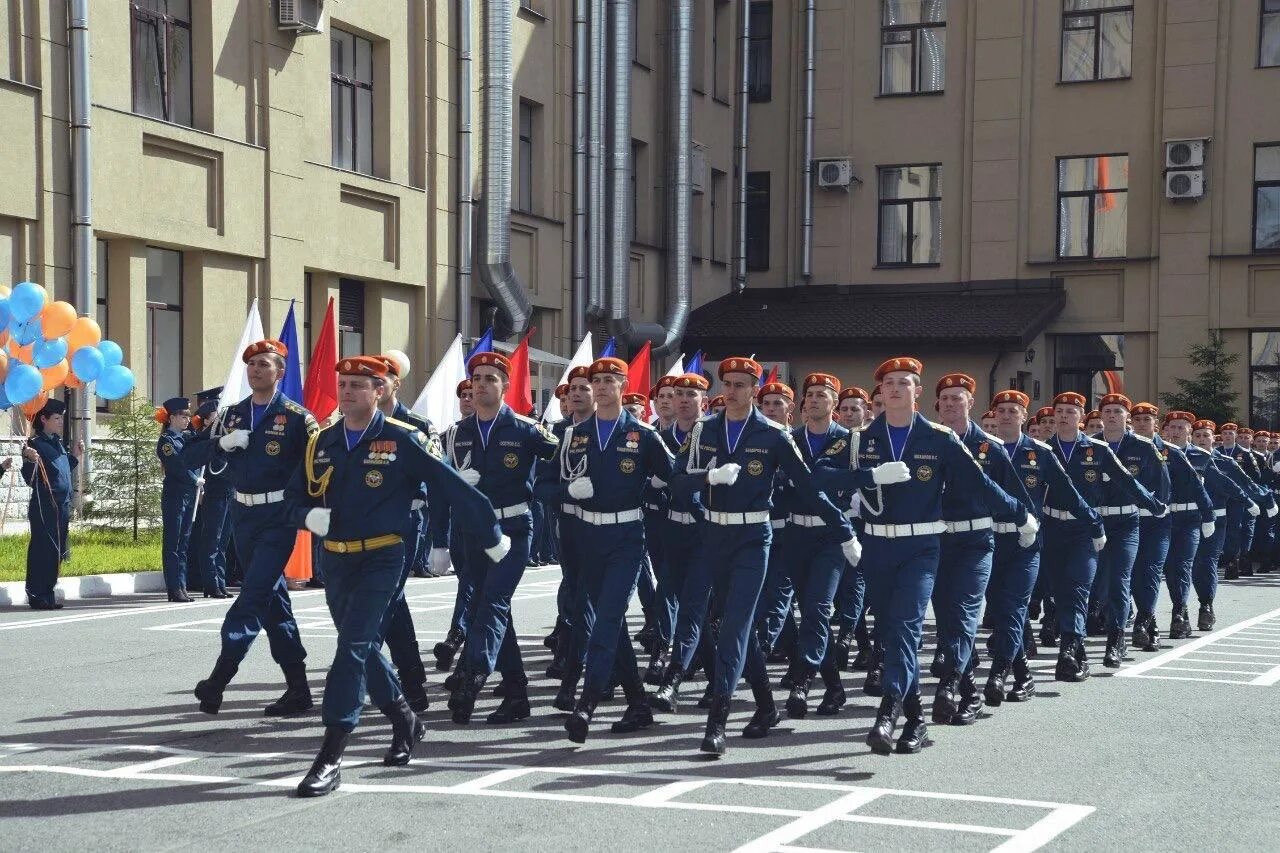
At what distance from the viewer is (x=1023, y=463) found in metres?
11.8

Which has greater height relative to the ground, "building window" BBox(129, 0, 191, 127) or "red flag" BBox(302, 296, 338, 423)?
"building window" BBox(129, 0, 191, 127)

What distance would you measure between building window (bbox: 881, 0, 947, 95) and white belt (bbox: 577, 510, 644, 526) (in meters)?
29.2

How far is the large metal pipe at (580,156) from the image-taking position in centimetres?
2998

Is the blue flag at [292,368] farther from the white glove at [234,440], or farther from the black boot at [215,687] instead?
the black boot at [215,687]

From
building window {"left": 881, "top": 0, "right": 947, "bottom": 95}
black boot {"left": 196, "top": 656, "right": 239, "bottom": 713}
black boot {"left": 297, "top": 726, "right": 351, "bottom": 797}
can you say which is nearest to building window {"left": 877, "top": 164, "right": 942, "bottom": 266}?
building window {"left": 881, "top": 0, "right": 947, "bottom": 95}

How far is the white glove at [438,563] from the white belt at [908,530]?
11.6m

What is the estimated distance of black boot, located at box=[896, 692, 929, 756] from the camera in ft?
29.1

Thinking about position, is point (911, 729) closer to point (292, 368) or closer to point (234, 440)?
point (234, 440)

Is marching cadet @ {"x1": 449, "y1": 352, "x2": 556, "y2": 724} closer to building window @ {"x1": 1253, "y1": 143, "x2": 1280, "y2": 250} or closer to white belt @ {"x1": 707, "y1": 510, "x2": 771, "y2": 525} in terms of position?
white belt @ {"x1": 707, "y1": 510, "x2": 771, "y2": 525}

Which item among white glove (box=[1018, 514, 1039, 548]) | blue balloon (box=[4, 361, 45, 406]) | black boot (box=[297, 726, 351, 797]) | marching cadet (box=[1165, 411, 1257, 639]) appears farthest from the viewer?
marching cadet (box=[1165, 411, 1257, 639])

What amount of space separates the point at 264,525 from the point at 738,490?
2842 mm

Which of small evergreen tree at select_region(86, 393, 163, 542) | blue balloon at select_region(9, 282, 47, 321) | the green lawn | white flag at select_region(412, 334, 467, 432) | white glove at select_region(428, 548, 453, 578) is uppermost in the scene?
blue balloon at select_region(9, 282, 47, 321)

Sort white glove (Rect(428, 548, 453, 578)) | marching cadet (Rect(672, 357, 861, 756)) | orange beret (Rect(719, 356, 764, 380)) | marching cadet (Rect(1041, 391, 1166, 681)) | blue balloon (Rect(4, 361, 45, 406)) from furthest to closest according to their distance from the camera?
1. white glove (Rect(428, 548, 453, 578))
2. blue balloon (Rect(4, 361, 45, 406))
3. marching cadet (Rect(1041, 391, 1166, 681))
4. orange beret (Rect(719, 356, 764, 380))
5. marching cadet (Rect(672, 357, 861, 756))

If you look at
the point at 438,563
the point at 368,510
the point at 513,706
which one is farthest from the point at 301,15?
the point at 368,510
